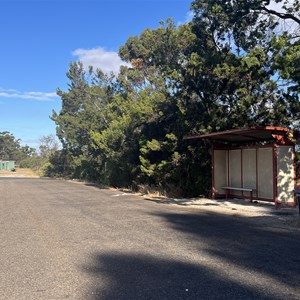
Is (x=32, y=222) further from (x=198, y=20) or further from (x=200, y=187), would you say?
(x=198, y=20)

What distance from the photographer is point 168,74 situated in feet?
72.3

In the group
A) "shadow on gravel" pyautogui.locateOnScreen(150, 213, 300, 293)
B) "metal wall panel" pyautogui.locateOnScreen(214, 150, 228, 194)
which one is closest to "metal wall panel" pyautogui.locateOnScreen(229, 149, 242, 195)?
"metal wall panel" pyautogui.locateOnScreen(214, 150, 228, 194)

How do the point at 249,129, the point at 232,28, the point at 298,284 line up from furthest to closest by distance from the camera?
1. the point at 232,28
2. the point at 249,129
3. the point at 298,284

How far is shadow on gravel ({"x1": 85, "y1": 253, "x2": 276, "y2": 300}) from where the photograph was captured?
207 inches

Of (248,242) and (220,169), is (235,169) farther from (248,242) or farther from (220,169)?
(248,242)

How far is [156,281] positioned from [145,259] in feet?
4.58

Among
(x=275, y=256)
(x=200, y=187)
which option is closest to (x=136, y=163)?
(x=200, y=187)

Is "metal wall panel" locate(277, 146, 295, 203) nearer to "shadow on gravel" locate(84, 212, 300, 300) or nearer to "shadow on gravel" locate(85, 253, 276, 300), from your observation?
"shadow on gravel" locate(84, 212, 300, 300)

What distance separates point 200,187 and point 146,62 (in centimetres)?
1886

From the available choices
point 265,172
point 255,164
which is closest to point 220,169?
point 255,164

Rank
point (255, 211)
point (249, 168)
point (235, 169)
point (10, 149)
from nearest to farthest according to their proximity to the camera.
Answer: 1. point (255, 211)
2. point (249, 168)
3. point (235, 169)
4. point (10, 149)

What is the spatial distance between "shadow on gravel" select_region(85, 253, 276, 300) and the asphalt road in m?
0.01

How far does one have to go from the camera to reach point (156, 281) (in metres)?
5.90

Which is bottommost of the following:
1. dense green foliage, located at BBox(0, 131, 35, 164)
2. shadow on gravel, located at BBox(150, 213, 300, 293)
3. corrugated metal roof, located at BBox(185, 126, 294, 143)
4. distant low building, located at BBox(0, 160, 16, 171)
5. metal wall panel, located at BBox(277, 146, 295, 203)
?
shadow on gravel, located at BBox(150, 213, 300, 293)
